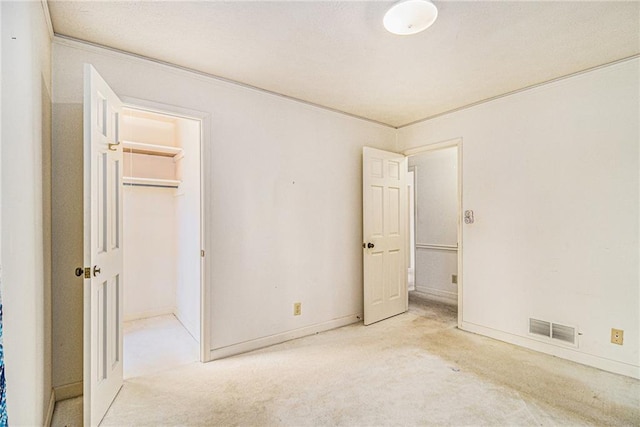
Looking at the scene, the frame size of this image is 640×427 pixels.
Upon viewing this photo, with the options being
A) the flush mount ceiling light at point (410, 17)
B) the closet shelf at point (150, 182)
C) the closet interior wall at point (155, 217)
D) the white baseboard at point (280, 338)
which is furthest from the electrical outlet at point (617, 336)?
the closet shelf at point (150, 182)

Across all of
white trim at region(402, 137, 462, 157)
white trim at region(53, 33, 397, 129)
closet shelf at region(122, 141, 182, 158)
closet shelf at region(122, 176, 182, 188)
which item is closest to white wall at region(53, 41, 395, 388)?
white trim at region(53, 33, 397, 129)

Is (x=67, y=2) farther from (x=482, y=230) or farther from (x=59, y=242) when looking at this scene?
(x=482, y=230)

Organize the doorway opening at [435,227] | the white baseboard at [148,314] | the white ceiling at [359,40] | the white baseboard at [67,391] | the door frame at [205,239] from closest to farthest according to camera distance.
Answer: the white ceiling at [359,40] → the white baseboard at [67,391] → the door frame at [205,239] → the white baseboard at [148,314] → the doorway opening at [435,227]

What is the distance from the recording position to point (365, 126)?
3957 millimetres

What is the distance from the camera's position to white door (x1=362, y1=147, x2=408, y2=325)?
372 centimetres

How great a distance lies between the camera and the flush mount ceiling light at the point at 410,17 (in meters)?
1.81

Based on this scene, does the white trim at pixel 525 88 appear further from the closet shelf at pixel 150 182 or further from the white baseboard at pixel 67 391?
the white baseboard at pixel 67 391

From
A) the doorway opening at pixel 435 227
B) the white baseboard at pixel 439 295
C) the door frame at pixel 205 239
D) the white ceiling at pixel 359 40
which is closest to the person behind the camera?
the white ceiling at pixel 359 40

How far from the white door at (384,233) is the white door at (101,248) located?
2.44m

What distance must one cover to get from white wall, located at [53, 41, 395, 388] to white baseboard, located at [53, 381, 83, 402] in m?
0.04

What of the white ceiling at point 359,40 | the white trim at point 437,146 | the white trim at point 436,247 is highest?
the white ceiling at point 359,40

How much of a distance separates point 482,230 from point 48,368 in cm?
377

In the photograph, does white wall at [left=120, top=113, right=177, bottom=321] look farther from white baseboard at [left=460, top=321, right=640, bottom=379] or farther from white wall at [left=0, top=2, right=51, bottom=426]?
white baseboard at [left=460, top=321, right=640, bottom=379]

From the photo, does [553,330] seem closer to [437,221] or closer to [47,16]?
[437,221]
